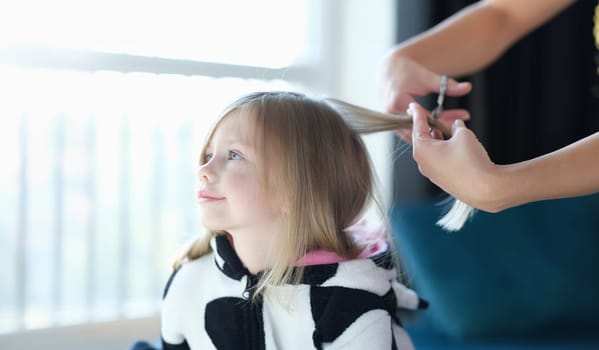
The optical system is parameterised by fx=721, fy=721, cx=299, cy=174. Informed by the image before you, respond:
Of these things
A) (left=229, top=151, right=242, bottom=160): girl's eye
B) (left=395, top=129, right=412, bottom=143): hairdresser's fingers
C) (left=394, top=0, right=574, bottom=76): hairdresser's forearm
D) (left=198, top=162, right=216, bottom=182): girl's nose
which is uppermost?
(left=394, top=0, right=574, bottom=76): hairdresser's forearm

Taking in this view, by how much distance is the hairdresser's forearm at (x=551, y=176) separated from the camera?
0.98 m

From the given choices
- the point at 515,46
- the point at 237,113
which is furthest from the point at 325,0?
the point at 237,113

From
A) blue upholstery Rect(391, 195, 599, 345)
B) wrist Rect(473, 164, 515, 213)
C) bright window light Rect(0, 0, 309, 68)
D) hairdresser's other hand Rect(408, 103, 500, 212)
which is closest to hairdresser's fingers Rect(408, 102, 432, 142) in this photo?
hairdresser's other hand Rect(408, 103, 500, 212)

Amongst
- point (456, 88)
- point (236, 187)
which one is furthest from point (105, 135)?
Result: point (456, 88)

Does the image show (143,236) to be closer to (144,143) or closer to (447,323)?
(144,143)

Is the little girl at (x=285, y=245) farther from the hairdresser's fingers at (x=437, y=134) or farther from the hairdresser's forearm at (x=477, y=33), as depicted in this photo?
the hairdresser's forearm at (x=477, y=33)

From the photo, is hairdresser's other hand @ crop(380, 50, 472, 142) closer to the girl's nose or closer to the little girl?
the little girl

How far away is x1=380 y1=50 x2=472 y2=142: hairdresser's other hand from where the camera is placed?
135 cm

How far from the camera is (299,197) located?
1.18m

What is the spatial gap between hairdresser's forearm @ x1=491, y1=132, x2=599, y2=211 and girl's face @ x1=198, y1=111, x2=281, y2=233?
374mm

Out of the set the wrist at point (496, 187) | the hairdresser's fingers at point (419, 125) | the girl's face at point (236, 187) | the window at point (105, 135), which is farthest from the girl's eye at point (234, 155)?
the window at point (105, 135)

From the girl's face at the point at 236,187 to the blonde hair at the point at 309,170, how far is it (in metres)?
0.02

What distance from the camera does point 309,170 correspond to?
3.87 feet

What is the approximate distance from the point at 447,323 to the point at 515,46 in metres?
1.03
